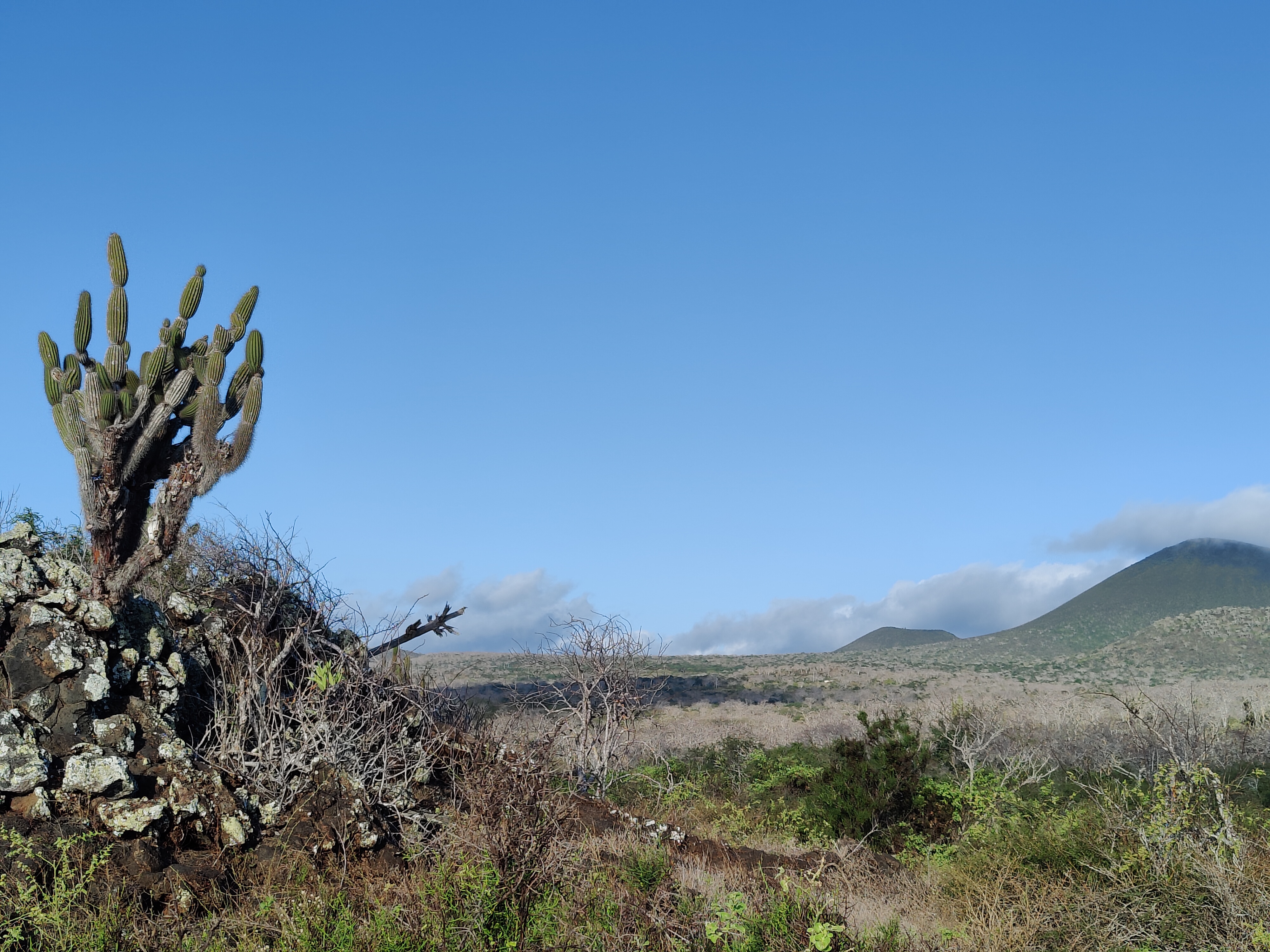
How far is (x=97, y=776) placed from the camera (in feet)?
27.5

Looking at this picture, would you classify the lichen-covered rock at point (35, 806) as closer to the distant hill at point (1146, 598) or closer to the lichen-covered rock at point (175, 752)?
the lichen-covered rock at point (175, 752)

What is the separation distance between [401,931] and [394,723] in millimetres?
3988

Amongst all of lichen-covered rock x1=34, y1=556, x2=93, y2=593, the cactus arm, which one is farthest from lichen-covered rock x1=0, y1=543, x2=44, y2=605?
the cactus arm

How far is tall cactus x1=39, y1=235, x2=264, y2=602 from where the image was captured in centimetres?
1177

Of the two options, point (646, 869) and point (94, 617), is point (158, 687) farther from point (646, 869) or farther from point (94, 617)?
point (646, 869)

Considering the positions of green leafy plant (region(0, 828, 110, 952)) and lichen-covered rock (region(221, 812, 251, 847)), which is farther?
lichen-covered rock (region(221, 812, 251, 847))

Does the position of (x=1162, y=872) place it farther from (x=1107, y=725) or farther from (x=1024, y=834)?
(x=1107, y=725)

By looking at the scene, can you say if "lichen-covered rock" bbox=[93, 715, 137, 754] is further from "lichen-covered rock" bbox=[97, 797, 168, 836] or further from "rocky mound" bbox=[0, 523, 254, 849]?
"lichen-covered rock" bbox=[97, 797, 168, 836]

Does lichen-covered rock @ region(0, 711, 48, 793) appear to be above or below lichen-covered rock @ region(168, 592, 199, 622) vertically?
below

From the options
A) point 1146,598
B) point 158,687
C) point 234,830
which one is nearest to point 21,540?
point 158,687

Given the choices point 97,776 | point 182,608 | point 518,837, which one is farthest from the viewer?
point 182,608

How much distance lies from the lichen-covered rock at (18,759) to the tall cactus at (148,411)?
118 inches

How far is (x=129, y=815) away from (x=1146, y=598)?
12049 centimetres

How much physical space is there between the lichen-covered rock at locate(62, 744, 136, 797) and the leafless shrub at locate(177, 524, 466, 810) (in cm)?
103
